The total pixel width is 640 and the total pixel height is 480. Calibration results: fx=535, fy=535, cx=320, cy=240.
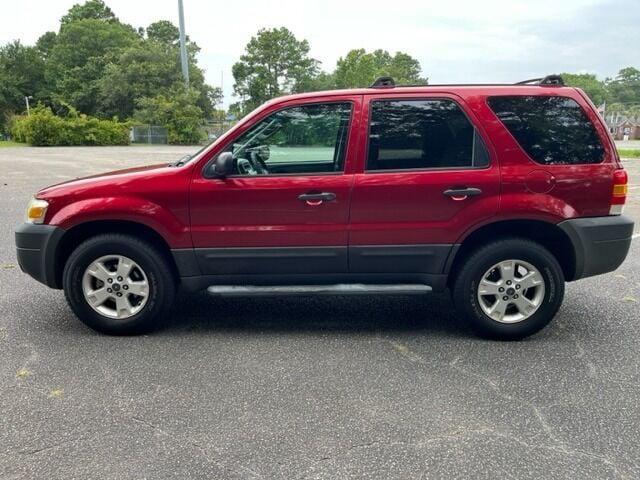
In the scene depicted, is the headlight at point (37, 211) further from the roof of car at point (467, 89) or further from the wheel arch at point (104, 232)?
the roof of car at point (467, 89)

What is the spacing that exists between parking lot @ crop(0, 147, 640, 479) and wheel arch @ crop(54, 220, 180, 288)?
0.56 m

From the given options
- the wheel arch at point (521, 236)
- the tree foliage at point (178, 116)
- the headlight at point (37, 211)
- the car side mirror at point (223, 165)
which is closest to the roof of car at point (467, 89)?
the car side mirror at point (223, 165)

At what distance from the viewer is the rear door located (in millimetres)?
3828

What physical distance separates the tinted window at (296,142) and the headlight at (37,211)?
4.76 ft

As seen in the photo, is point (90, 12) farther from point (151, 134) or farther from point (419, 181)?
point (419, 181)

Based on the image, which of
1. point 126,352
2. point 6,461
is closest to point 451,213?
point 126,352

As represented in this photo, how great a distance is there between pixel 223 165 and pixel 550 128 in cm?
237

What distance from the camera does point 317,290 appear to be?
3979mm

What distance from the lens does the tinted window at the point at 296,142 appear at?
3947mm

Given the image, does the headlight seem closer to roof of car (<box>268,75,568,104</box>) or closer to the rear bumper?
roof of car (<box>268,75,568,104</box>)

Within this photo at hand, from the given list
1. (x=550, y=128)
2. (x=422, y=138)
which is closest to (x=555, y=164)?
(x=550, y=128)

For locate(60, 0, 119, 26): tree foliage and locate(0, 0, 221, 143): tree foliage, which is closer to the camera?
locate(0, 0, 221, 143): tree foliage

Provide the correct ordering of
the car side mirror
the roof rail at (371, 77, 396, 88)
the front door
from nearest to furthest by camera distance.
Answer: the car side mirror, the front door, the roof rail at (371, 77, 396, 88)

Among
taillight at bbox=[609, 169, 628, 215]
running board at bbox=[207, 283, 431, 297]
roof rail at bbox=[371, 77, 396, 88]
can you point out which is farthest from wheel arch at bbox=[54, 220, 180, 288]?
taillight at bbox=[609, 169, 628, 215]
